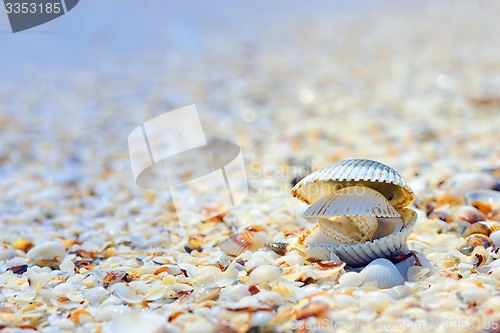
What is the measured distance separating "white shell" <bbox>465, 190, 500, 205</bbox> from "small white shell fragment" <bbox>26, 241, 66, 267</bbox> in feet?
6.96

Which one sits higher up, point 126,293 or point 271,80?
point 126,293

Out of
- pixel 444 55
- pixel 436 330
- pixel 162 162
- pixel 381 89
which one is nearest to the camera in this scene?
pixel 436 330

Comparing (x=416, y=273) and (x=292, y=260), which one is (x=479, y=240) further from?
(x=292, y=260)

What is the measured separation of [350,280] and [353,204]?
0.32 meters

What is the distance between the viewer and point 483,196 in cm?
310

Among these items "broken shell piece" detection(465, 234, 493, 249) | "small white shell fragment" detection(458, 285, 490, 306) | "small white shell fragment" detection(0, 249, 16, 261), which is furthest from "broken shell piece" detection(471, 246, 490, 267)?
"small white shell fragment" detection(0, 249, 16, 261)

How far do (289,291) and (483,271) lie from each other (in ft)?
2.55

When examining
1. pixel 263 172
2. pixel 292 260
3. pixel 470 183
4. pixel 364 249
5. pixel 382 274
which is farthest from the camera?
pixel 263 172

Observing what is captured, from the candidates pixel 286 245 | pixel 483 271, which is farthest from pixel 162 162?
pixel 483 271

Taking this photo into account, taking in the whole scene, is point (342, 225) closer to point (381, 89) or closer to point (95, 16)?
point (381, 89)

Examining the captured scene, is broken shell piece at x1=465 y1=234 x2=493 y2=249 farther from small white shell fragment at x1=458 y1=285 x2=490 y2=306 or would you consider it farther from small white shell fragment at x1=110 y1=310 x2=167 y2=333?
small white shell fragment at x1=110 y1=310 x2=167 y2=333

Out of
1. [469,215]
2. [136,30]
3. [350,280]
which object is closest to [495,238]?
[469,215]

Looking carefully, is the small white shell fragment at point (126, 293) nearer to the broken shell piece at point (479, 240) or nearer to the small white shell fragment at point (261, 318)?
the small white shell fragment at point (261, 318)

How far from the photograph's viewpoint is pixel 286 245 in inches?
99.5
